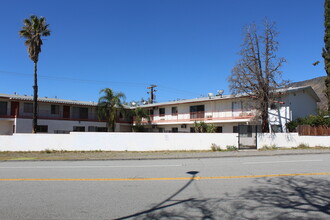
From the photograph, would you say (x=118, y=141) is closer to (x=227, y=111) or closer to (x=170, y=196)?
(x=170, y=196)

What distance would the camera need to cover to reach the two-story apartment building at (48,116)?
33844 millimetres

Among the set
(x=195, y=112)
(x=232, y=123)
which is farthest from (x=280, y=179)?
(x=195, y=112)

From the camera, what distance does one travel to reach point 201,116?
36.9 meters

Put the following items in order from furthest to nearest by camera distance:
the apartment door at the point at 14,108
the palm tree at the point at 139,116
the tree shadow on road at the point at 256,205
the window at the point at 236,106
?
the palm tree at the point at 139,116, the apartment door at the point at 14,108, the window at the point at 236,106, the tree shadow on road at the point at 256,205

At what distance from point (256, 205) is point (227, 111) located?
29106 millimetres

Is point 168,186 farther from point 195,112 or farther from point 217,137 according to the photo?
point 195,112

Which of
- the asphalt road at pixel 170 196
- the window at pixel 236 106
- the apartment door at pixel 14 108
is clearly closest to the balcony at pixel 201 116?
the window at pixel 236 106

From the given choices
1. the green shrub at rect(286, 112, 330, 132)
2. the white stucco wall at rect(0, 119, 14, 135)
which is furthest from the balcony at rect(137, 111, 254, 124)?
the white stucco wall at rect(0, 119, 14, 135)

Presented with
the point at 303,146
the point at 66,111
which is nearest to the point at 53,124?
the point at 66,111

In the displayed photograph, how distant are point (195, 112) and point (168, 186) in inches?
1194

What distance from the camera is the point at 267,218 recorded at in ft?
15.9

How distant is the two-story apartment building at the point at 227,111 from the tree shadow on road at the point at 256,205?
19.7 m

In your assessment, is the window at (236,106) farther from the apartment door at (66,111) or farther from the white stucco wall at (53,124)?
the apartment door at (66,111)

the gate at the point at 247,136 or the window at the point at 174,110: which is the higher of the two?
the window at the point at 174,110
